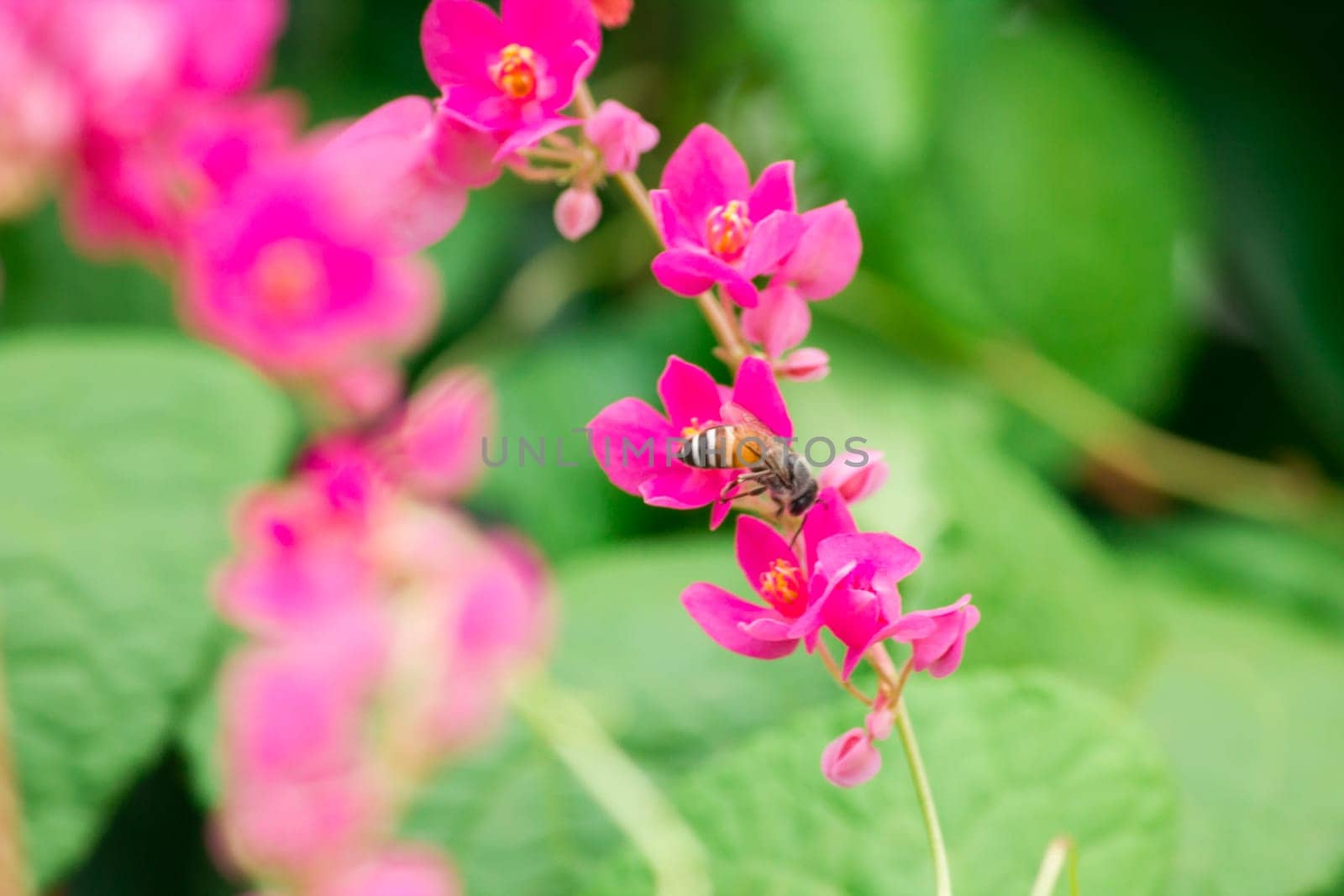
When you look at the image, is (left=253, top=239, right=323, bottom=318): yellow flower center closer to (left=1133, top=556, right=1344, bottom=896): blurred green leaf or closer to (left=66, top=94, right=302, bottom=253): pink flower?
(left=66, top=94, right=302, bottom=253): pink flower

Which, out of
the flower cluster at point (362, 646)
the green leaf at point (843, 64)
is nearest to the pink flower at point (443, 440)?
the flower cluster at point (362, 646)

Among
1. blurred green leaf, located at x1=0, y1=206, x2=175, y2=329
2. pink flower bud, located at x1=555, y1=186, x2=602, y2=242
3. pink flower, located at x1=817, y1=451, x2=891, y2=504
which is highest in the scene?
pink flower bud, located at x1=555, y1=186, x2=602, y2=242

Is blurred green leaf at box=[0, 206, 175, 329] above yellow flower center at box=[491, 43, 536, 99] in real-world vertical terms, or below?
below

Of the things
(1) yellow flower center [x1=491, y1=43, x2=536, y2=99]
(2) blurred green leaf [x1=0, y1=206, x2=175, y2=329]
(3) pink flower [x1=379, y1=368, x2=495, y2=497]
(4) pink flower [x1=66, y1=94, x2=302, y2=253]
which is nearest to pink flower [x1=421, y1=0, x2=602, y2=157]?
(1) yellow flower center [x1=491, y1=43, x2=536, y2=99]

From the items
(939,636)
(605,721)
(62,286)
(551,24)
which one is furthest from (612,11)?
(62,286)

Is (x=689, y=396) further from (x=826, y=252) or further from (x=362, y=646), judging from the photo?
(x=362, y=646)

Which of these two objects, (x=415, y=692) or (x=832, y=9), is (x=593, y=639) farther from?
(x=832, y=9)

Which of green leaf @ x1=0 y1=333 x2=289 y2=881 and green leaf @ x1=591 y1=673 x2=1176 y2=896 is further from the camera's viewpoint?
green leaf @ x1=0 y1=333 x2=289 y2=881
